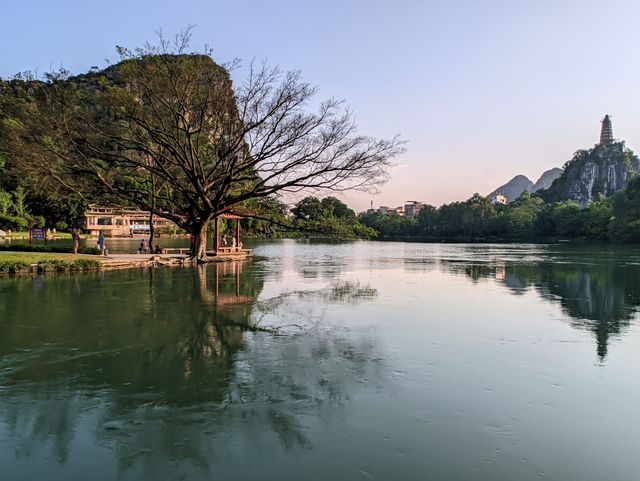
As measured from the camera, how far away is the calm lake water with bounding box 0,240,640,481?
467 centimetres

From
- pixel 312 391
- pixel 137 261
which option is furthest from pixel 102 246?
pixel 312 391

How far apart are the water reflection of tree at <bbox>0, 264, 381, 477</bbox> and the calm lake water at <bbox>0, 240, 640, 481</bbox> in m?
0.03

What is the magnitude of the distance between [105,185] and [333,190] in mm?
11310

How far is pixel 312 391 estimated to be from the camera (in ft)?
21.5

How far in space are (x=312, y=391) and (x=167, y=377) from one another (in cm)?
206

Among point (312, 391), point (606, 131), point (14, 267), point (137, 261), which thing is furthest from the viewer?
point (606, 131)

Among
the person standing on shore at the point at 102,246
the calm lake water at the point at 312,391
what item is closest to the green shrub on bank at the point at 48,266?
the person standing on shore at the point at 102,246

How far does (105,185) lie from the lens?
2505 cm

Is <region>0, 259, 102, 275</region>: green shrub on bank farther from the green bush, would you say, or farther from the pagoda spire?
the pagoda spire

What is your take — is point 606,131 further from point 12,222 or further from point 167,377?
point 167,377

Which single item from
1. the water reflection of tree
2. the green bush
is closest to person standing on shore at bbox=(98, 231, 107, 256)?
the water reflection of tree

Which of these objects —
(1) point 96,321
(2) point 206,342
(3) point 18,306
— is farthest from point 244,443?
(3) point 18,306

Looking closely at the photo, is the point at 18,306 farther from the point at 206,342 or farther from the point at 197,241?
the point at 197,241

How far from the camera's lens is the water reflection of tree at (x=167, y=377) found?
5.09m
